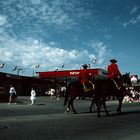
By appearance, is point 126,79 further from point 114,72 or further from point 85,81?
point 85,81

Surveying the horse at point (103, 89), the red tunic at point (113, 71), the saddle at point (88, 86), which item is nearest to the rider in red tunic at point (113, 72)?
the red tunic at point (113, 71)

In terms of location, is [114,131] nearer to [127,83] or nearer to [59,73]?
[127,83]

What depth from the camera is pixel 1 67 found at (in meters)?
66.9

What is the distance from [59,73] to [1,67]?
43.9 feet

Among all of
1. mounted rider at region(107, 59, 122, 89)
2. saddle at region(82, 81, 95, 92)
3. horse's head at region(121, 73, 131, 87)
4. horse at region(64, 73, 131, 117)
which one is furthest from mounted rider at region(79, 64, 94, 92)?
horse's head at region(121, 73, 131, 87)

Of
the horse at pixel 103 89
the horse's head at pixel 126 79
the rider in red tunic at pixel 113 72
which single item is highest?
the rider in red tunic at pixel 113 72

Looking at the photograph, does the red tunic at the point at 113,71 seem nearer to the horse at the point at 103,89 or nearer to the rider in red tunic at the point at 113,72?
the rider in red tunic at the point at 113,72

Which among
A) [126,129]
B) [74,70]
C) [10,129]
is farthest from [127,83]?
[74,70]

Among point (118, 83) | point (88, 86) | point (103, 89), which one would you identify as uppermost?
point (118, 83)

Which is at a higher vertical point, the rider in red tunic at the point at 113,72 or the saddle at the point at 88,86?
the rider in red tunic at the point at 113,72

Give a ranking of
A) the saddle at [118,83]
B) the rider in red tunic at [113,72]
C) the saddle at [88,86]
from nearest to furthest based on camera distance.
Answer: the saddle at [118,83], the saddle at [88,86], the rider in red tunic at [113,72]

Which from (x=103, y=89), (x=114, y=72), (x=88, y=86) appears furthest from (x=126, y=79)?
(x=88, y=86)

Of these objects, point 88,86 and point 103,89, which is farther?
point 88,86

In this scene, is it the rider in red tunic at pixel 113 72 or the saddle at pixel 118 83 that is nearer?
the saddle at pixel 118 83
